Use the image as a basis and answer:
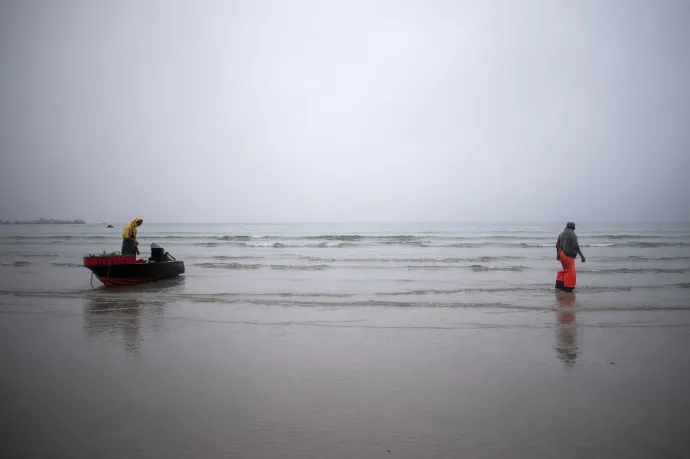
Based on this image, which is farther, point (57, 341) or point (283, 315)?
point (283, 315)

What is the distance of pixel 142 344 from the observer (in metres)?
6.46

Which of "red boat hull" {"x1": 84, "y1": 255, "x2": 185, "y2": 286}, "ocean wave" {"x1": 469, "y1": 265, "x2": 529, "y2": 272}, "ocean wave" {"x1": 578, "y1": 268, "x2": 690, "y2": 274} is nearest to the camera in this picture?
"red boat hull" {"x1": 84, "y1": 255, "x2": 185, "y2": 286}

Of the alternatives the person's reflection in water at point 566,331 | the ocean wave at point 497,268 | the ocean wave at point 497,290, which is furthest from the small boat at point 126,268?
the ocean wave at point 497,268

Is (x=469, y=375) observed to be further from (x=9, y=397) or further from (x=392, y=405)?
(x=9, y=397)

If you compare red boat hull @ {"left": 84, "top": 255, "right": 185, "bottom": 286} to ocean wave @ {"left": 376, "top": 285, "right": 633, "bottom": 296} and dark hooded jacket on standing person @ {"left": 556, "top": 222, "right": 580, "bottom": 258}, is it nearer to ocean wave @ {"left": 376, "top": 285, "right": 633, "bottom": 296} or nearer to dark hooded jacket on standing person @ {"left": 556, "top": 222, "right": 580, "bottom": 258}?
ocean wave @ {"left": 376, "top": 285, "right": 633, "bottom": 296}

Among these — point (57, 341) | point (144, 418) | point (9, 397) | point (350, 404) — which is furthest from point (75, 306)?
point (350, 404)

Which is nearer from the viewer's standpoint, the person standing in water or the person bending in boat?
the person standing in water

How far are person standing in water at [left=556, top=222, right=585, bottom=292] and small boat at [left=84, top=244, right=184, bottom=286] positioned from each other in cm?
1265

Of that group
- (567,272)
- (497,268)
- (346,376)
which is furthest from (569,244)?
(346,376)

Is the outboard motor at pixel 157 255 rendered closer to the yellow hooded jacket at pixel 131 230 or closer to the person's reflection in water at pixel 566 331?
the yellow hooded jacket at pixel 131 230

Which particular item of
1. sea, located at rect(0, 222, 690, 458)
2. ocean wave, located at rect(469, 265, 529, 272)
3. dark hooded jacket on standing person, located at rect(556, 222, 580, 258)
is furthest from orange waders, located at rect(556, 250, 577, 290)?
ocean wave, located at rect(469, 265, 529, 272)

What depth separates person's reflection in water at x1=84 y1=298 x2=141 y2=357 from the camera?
269 inches

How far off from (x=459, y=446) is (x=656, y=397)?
103 inches

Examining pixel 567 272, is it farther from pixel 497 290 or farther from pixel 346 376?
pixel 346 376
